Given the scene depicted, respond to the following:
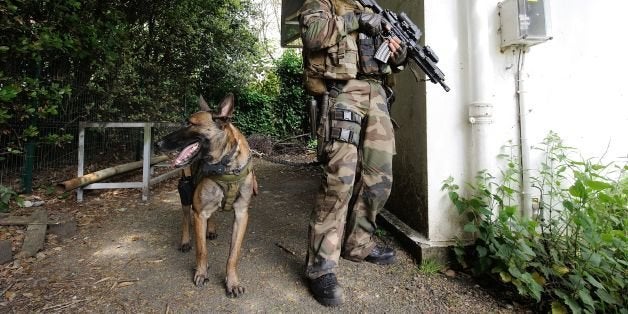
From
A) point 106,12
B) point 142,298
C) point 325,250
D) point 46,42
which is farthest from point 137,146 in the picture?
point 325,250

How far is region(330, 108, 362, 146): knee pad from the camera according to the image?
7.72 ft

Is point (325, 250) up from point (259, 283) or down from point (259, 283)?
up

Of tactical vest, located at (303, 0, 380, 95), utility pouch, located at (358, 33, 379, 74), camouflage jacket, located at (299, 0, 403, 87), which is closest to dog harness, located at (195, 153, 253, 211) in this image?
tactical vest, located at (303, 0, 380, 95)

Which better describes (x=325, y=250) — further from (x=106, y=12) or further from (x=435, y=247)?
(x=106, y=12)

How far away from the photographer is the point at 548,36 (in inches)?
96.7

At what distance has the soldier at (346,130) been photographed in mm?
2318

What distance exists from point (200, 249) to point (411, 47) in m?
2.13

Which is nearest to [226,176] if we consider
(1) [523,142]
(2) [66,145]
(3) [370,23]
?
(3) [370,23]

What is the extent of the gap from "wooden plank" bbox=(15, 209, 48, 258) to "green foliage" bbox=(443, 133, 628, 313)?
3423 mm

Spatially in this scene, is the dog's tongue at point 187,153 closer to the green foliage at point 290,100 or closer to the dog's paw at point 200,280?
the dog's paw at point 200,280

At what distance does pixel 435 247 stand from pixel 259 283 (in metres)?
1.38

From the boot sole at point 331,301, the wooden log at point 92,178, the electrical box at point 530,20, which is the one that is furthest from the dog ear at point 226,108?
the wooden log at point 92,178

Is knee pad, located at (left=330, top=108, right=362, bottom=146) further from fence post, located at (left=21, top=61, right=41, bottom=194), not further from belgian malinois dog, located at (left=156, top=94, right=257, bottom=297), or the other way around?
→ fence post, located at (left=21, top=61, right=41, bottom=194)

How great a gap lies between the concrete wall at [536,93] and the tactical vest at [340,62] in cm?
56
